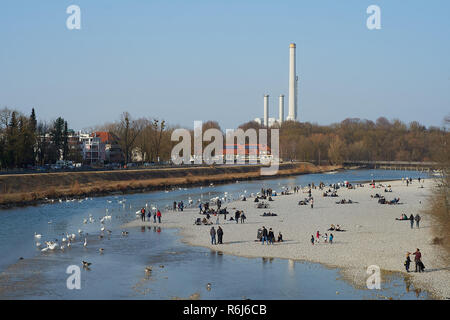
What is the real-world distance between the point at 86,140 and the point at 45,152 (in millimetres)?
34321

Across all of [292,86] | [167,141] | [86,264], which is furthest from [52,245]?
[292,86]

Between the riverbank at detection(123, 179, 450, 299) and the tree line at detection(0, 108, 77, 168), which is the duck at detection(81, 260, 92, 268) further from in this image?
the tree line at detection(0, 108, 77, 168)

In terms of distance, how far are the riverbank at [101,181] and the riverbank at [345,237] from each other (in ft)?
61.5

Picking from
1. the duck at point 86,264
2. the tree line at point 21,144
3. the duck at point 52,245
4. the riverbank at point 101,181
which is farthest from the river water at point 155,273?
the tree line at point 21,144

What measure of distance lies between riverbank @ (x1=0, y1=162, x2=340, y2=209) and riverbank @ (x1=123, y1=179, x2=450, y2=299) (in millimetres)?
18742

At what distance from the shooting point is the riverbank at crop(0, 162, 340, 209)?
5797cm

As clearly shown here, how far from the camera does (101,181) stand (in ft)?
241

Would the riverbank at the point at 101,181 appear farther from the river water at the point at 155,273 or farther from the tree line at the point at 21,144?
the river water at the point at 155,273

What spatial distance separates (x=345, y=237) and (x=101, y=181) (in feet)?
153

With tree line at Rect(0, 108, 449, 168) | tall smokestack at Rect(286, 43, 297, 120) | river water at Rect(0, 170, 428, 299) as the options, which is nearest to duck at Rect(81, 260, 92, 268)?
river water at Rect(0, 170, 428, 299)

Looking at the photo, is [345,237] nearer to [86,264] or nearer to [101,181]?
[86,264]
